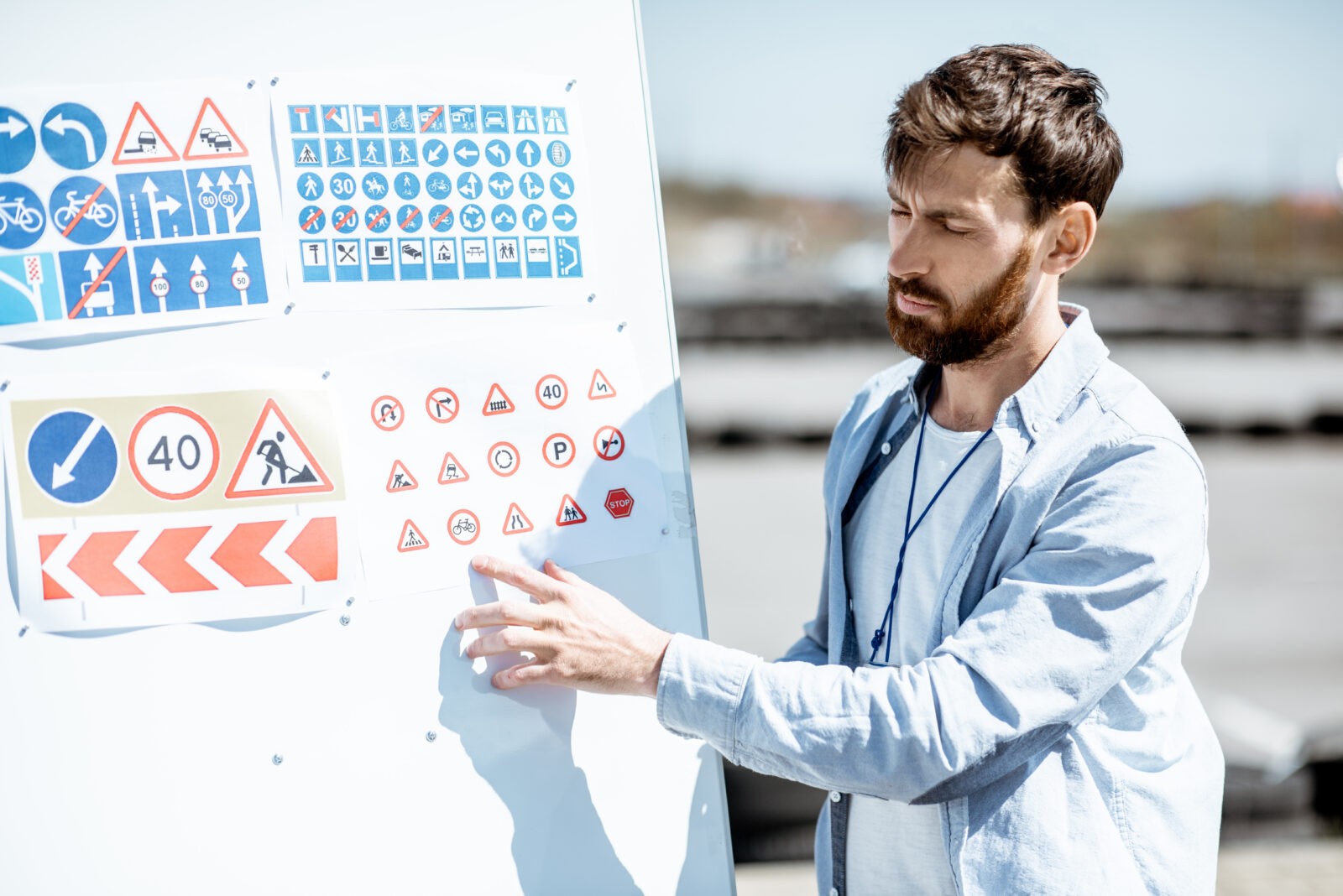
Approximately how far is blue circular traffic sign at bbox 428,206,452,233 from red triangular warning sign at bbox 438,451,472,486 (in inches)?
10.4

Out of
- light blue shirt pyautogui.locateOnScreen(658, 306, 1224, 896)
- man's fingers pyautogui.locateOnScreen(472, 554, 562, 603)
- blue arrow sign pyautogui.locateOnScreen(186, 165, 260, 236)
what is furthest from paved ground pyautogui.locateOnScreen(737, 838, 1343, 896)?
blue arrow sign pyautogui.locateOnScreen(186, 165, 260, 236)

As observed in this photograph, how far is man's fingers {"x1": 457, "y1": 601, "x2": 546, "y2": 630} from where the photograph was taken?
4.27ft

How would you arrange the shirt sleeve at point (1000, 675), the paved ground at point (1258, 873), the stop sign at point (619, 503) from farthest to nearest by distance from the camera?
the paved ground at point (1258, 873) → the stop sign at point (619, 503) → the shirt sleeve at point (1000, 675)

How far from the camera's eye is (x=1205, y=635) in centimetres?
812

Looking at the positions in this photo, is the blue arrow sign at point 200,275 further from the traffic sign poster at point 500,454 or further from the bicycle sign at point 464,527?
the bicycle sign at point 464,527

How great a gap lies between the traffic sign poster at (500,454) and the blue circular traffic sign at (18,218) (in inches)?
13.8

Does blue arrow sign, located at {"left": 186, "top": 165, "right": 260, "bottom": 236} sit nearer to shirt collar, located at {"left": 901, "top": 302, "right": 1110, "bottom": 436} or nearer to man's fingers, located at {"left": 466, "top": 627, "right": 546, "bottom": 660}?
man's fingers, located at {"left": 466, "top": 627, "right": 546, "bottom": 660}

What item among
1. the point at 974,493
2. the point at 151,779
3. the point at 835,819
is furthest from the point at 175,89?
the point at 835,819

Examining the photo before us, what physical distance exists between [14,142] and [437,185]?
0.45 meters

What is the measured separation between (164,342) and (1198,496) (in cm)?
117

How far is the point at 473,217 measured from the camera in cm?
133

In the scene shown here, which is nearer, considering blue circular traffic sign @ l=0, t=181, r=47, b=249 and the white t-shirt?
blue circular traffic sign @ l=0, t=181, r=47, b=249

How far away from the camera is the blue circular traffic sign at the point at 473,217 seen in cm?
133

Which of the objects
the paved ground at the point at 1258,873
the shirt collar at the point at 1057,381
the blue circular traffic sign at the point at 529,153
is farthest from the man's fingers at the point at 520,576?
the paved ground at the point at 1258,873
